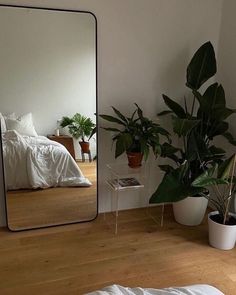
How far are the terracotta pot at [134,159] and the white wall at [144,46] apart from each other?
22cm

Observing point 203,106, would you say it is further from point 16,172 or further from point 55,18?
point 16,172

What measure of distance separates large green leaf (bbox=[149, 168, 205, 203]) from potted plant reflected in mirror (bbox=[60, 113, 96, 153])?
2.32 feet

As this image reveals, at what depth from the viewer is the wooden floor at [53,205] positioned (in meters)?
2.38

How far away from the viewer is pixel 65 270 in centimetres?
192

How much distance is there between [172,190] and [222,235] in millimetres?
493

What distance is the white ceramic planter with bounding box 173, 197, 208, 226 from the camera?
2.45 m

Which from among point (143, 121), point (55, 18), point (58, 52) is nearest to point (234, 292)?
point (143, 121)

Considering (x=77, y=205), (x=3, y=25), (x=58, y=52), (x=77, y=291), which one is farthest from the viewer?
(x=77, y=205)

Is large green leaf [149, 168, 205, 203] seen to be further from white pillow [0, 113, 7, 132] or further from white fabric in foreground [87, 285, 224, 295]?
white pillow [0, 113, 7, 132]

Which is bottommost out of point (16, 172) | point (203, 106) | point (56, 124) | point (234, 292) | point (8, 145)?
point (234, 292)

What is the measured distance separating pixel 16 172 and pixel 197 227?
149 cm

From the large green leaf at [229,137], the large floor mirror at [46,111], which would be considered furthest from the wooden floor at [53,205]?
the large green leaf at [229,137]

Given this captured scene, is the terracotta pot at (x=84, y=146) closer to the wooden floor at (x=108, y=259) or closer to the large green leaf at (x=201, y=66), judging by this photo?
the wooden floor at (x=108, y=259)

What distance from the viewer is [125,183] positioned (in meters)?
2.43
